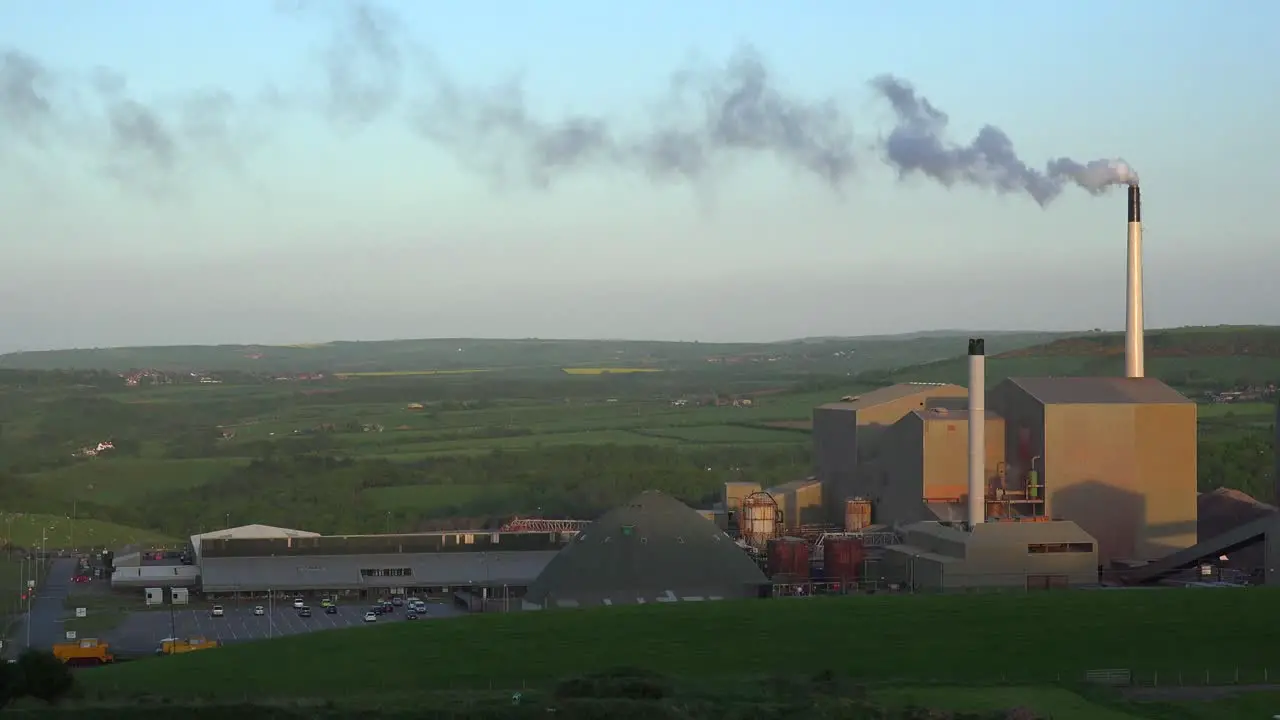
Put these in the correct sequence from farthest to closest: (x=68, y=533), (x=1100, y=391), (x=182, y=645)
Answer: (x=68, y=533), (x=1100, y=391), (x=182, y=645)

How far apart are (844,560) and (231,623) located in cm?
2014

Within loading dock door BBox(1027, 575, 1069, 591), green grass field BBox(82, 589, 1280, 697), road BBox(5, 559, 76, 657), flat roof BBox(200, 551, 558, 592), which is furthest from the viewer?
flat roof BBox(200, 551, 558, 592)

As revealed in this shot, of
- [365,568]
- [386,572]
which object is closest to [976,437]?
[386,572]

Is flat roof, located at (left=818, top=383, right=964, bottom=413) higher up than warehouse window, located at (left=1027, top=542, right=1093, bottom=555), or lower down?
higher up

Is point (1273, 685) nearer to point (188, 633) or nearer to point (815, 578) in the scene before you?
point (815, 578)

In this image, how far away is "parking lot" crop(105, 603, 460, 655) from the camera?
168 feet

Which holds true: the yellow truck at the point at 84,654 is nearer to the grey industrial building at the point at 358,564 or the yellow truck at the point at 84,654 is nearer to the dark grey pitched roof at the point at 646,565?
the dark grey pitched roof at the point at 646,565

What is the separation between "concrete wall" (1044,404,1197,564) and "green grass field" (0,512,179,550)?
44.6 meters

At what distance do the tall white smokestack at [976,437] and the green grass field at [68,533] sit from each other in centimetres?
4265

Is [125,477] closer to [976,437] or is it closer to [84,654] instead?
[84,654]

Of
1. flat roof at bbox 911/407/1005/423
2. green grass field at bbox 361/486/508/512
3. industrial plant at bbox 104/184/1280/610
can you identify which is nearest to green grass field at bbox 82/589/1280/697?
industrial plant at bbox 104/184/1280/610

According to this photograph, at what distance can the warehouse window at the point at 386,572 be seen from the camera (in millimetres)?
66625

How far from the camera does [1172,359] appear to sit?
13538 centimetres

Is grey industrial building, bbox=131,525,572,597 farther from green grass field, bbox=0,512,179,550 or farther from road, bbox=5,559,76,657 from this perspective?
green grass field, bbox=0,512,179,550
